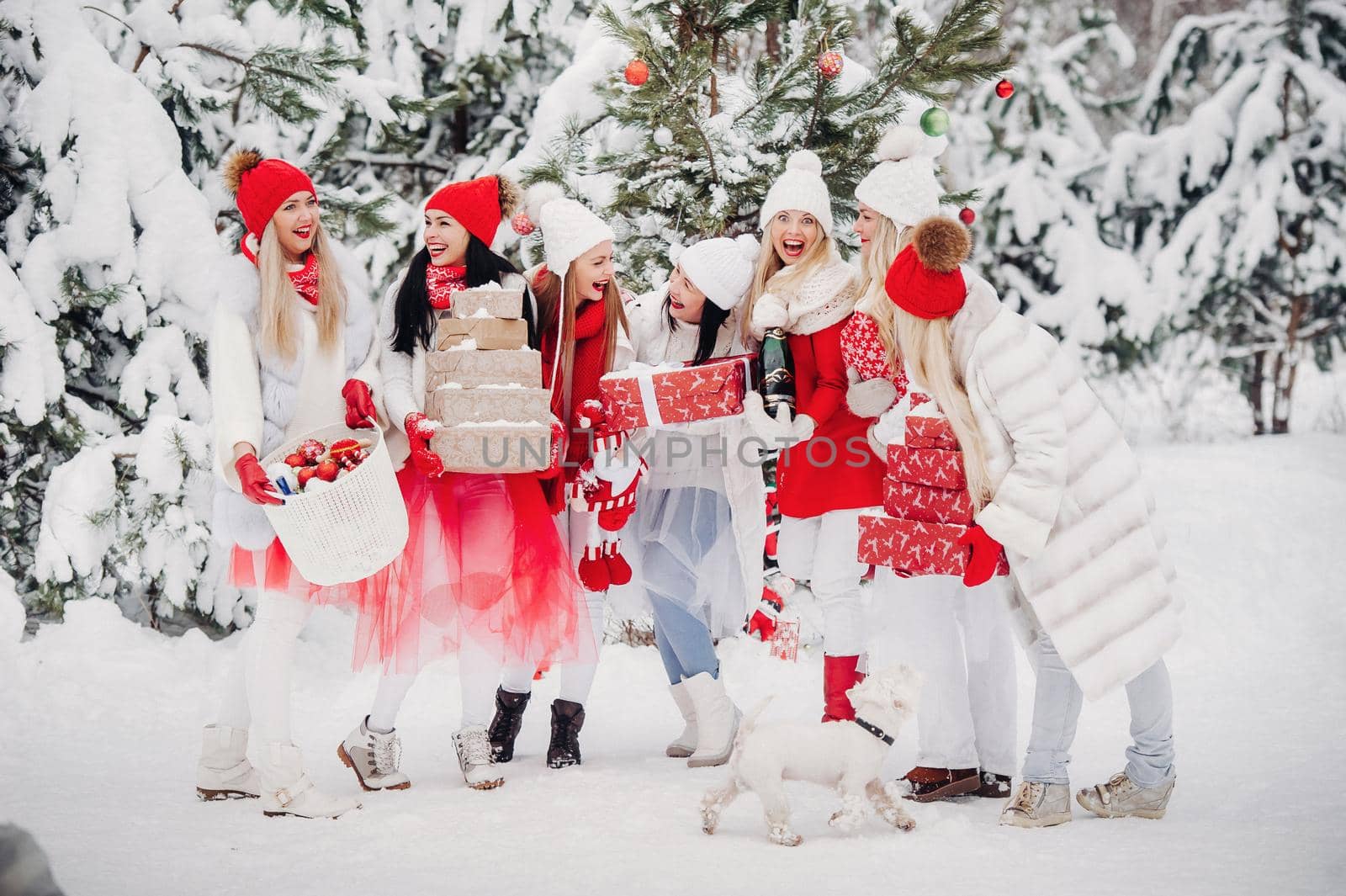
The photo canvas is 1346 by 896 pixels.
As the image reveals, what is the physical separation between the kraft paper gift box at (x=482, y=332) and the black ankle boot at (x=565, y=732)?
51.7 inches

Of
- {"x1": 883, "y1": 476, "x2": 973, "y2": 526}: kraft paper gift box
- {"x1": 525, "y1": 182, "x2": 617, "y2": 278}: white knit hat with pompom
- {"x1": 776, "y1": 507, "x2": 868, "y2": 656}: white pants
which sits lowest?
{"x1": 776, "y1": 507, "x2": 868, "y2": 656}: white pants

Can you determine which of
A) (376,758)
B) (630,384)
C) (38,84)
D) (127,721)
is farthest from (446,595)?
(38,84)

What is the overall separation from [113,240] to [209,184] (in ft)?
3.13

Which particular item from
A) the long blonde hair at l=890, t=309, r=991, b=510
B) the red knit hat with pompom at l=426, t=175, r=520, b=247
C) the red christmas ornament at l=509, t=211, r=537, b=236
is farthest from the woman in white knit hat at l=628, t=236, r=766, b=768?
the long blonde hair at l=890, t=309, r=991, b=510

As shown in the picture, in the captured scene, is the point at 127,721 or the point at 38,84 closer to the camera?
the point at 127,721

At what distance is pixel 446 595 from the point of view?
350 cm

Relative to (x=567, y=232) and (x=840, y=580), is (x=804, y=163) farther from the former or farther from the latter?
(x=840, y=580)

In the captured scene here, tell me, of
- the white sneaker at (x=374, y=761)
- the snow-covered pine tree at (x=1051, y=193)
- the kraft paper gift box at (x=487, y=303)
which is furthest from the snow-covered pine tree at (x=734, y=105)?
the snow-covered pine tree at (x=1051, y=193)

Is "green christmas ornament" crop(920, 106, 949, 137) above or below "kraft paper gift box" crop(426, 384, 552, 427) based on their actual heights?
above

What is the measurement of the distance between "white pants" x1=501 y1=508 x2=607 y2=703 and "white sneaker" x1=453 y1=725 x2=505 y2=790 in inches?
11.4

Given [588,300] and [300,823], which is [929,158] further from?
[300,823]

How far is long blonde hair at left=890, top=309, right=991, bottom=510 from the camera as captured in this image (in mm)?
3121

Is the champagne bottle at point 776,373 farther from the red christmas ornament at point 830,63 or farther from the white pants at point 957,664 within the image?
the red christmas ornament at point 830,63

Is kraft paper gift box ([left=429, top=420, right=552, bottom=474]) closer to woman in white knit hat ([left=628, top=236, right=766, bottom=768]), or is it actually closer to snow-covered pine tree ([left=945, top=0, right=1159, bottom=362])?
woman in white knit hat ([left=628, top=236, right=766, bottom=768])
